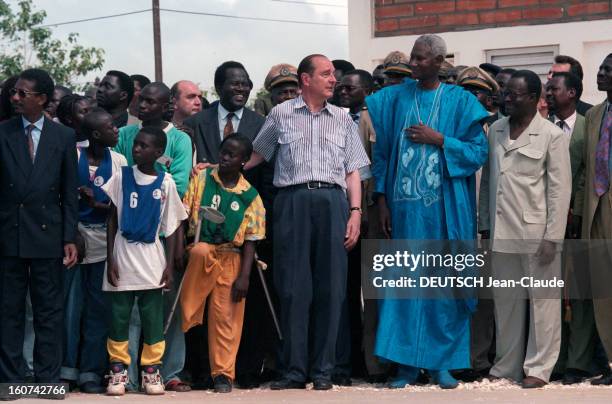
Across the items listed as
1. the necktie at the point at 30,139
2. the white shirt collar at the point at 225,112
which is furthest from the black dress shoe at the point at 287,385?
the necktie at the point at 30,139

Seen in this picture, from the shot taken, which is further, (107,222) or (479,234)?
(479,234)

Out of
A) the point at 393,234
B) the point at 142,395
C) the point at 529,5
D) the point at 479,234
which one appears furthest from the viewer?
the point at 529,5

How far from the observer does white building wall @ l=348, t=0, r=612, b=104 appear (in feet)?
45.2

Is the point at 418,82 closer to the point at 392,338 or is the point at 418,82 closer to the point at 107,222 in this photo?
the point at 392,338

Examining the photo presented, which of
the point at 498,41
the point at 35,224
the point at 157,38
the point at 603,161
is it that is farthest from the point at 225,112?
the point at 157,38

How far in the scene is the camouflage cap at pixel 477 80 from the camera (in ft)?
35.3

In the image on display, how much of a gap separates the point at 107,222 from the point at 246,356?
1.50 m

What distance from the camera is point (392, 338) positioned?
30.6 feet

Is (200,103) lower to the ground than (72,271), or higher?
higher

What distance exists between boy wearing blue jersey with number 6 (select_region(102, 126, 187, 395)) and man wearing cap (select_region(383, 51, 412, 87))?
2.81 meters

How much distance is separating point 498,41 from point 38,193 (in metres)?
7.11

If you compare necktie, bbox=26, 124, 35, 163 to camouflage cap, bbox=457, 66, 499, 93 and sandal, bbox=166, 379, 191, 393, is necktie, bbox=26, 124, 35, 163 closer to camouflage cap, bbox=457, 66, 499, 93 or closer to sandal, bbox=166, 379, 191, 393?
sandal, bbox=166, 379, 191, 393

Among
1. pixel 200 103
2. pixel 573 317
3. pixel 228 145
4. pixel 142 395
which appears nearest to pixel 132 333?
pixel 142 395

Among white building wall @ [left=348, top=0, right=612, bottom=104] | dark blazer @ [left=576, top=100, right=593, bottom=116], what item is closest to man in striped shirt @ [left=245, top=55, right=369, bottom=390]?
dark blazer @ [left=576, top=100, right=593, bottom=116]
